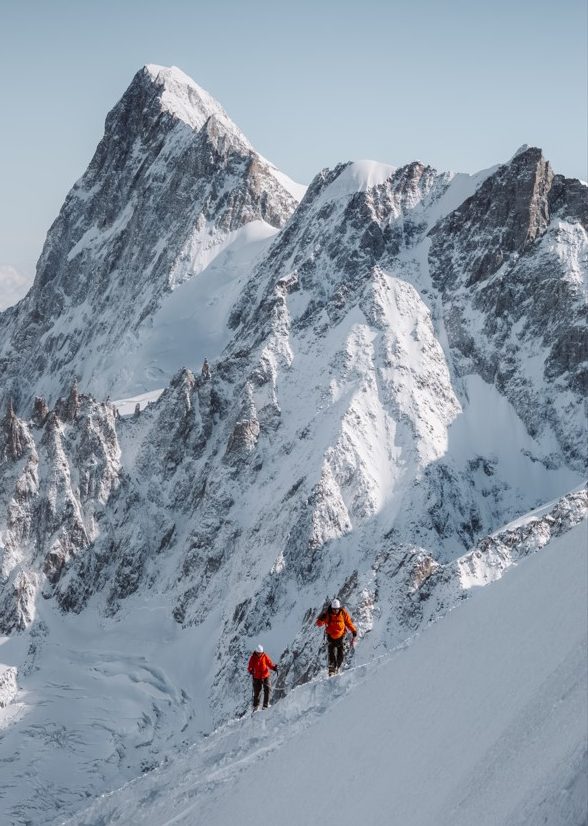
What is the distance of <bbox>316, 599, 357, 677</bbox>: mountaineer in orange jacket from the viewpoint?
3416 cm

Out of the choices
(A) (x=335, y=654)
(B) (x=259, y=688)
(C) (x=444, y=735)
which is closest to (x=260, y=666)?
(B) (x=259, y=688)

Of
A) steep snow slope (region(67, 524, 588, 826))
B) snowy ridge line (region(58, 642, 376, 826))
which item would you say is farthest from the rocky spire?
steep snow slope (region(67, 524, 588, 826))

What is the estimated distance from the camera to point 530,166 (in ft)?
537

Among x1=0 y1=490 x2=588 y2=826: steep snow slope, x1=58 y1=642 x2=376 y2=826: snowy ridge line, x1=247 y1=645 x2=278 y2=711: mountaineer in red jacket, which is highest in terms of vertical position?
x1=247 y1=645 x2=278 y2=711: mountaineer in red jacket

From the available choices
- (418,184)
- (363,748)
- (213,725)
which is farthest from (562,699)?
(418,184)

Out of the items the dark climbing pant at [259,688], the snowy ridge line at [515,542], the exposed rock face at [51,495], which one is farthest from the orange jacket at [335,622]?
the exposed rock face at [51,495]

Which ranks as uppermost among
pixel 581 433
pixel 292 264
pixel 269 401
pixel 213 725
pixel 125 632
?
pixel 292 264

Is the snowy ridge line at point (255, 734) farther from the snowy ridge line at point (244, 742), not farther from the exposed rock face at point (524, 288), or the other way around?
the exposed rock face at point (524, 288)

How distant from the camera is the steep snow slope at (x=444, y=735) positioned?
1903 centimetres

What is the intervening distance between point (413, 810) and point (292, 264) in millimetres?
161197

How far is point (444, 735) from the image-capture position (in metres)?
22.4

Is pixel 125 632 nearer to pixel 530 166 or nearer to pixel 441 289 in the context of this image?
pixel 441 289

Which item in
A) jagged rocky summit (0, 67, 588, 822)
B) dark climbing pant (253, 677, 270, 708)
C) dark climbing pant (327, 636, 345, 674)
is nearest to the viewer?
dark climbing pant (327, 636, 345, 674)

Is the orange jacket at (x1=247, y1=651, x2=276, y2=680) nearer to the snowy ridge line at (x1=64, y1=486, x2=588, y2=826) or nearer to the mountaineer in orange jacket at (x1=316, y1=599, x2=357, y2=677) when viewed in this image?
the snowy ridge line at (x1=64, y1=486, x2=588, y2=826)
